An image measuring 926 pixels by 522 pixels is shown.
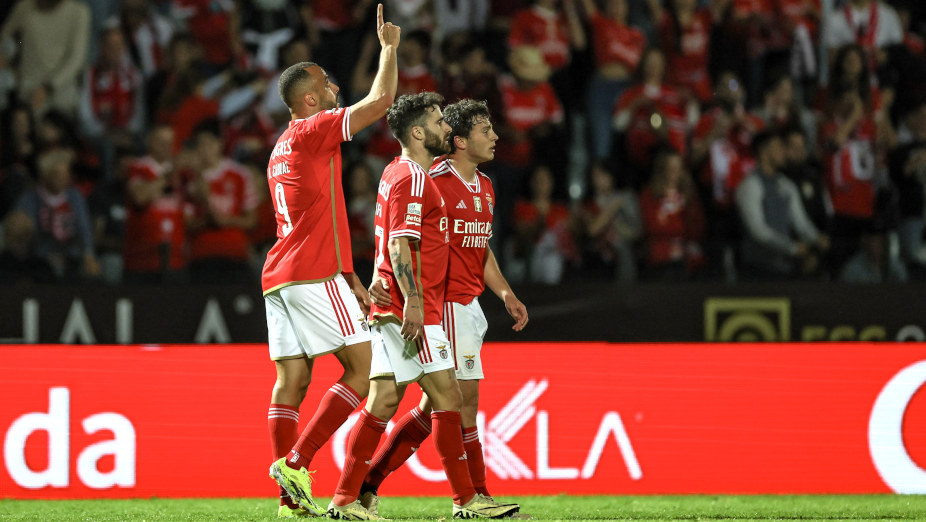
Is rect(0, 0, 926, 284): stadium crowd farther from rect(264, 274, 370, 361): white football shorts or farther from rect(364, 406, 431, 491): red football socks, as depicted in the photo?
rect(264, 274, 370, 361): white football shorts

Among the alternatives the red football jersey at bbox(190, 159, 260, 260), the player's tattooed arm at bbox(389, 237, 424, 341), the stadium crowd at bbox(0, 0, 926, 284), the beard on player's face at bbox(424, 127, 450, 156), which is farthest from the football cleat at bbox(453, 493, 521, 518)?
the red football jersey at bbox(190, 159, 260, 260)

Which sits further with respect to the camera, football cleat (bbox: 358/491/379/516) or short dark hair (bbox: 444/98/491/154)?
short dark hair (bbox: 444/98/491/154)

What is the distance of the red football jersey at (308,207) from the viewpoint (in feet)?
16.9

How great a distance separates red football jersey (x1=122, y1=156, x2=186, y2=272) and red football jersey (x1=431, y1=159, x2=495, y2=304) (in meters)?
4.30

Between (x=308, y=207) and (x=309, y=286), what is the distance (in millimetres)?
351

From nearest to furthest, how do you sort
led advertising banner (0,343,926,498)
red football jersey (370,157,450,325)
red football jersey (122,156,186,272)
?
red football jersey (370,157,450,325) < led advertising banner (0,343,926,498) < red football jersey (122,156,186,272)

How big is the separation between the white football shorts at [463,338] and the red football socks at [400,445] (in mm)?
278

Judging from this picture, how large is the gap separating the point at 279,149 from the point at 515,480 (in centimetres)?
231

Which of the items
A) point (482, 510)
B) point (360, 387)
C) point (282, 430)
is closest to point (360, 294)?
point (360, 387)

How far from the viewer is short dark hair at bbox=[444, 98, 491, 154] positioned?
545 cm

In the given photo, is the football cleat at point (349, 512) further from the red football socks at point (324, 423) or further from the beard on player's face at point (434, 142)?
the beard on player's face at point (434, 142)

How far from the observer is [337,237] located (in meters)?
5.24

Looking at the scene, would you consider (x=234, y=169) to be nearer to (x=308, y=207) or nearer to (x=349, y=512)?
(x=308, y=207)

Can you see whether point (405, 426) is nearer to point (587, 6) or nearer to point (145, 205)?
point (145, 205)
